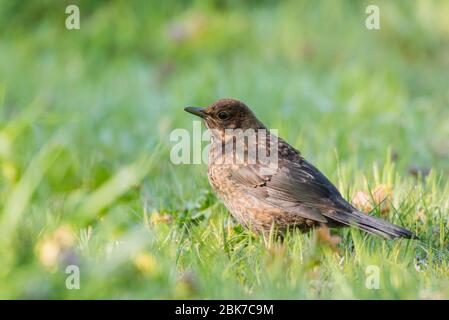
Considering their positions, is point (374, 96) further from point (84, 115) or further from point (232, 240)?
point (232, 240)

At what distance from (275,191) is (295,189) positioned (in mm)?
112

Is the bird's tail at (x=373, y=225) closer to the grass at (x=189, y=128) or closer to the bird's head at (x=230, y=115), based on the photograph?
the grass at (x=189, y=128)

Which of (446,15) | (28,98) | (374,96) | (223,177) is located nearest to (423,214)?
(223,177)

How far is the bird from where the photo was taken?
4.61 metres

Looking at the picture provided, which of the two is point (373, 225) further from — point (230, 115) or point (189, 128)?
point (189, 128)

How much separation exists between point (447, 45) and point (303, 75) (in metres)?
2.14

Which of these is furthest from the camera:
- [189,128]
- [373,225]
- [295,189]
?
[189,128]

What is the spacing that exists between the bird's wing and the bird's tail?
70mm

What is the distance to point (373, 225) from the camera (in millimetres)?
4395

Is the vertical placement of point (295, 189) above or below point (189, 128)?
below

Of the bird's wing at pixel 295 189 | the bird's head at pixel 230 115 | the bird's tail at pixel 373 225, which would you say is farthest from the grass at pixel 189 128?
the bird's head at pixel 230 115

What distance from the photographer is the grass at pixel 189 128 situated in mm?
3668

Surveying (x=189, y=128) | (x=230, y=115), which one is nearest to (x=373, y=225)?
(x=230, y=115)

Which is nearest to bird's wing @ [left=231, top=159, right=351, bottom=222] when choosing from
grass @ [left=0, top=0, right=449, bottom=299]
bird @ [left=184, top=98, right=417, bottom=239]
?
bird @ [left=184, top=98, right=417, bottom=239]
